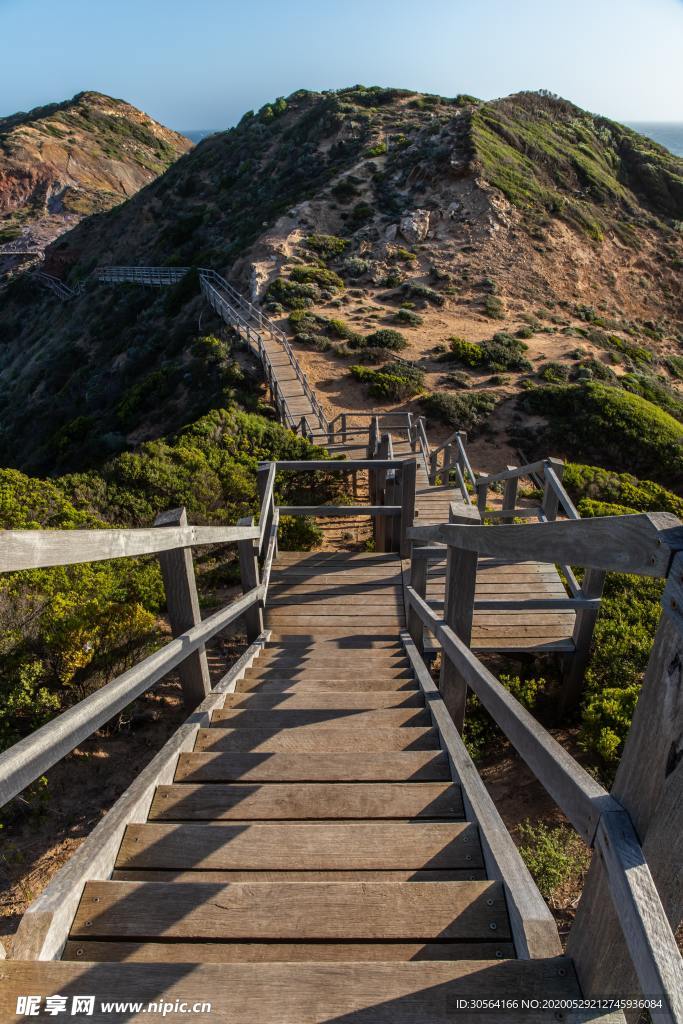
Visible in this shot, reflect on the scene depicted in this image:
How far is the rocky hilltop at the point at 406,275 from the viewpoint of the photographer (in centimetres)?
1839

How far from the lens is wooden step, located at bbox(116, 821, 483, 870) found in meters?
2.00

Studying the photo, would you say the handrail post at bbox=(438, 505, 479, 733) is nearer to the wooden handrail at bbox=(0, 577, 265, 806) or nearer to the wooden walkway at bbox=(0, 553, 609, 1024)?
the wooden walkway at bbox=(0, 553, 609, 1024)

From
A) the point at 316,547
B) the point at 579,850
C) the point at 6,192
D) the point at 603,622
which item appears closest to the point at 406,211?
the point at 316,547

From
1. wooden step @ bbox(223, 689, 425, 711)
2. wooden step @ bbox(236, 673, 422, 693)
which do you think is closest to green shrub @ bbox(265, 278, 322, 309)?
wooden step @ bbox(236, 673, 422, 693)

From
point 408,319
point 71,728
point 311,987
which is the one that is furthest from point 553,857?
point 408,319

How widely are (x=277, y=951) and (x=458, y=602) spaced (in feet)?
5.66

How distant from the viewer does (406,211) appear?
90.1 feet

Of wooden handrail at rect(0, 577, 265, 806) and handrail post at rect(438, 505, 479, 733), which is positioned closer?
wooden handrail at rect(0, 577, 265, 806)

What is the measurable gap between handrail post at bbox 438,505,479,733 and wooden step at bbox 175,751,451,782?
52cm

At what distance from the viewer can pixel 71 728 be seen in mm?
1538

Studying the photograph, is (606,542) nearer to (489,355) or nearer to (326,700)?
(326,700)

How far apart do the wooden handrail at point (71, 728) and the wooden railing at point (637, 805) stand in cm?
121

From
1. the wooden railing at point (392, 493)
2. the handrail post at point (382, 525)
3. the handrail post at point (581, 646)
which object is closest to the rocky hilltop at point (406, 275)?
the handrail post at point (382, 525)

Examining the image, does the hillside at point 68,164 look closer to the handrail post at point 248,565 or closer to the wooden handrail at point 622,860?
the handrail post at point 248,565
